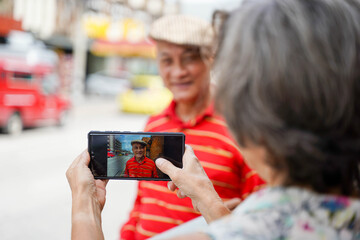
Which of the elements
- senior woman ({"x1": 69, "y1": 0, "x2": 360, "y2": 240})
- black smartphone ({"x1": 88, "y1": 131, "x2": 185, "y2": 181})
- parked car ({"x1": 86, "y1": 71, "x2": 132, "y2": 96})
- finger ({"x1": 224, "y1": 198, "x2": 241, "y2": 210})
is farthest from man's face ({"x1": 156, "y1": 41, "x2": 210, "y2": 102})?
parked car ({"x1": 86, "y1": 71, "x2": 132, "y2": 96})

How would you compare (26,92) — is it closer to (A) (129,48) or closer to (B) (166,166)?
(B) (166,166)

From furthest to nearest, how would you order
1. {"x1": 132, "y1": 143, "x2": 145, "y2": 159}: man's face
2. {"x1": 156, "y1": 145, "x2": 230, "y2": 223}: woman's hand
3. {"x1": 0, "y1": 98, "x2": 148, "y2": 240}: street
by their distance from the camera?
{"x1": 0, "y1": 98, "x2": 148, "y2": 240}: street → {"x1": 132, "y1": 143, "x2": 145, "y2": 159}: man's face → {"x1": 156, "y1": 145, "x2": 230, "y2": 223}: woman's hand

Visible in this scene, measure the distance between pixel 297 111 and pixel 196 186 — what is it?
0.55 metres

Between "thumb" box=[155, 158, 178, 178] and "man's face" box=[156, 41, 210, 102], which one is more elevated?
"man's face" box=[156, 41, 210, 102]

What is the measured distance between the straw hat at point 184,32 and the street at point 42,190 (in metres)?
2.94

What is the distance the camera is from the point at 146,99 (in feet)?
50.5

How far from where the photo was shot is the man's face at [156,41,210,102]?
1970 millimetres

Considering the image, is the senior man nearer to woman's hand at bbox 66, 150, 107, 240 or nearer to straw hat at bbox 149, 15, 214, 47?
straw hat at bbox 149, 15, 214, 47

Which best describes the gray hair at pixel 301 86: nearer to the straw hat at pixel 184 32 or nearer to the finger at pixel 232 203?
the finger at pixel 232 203

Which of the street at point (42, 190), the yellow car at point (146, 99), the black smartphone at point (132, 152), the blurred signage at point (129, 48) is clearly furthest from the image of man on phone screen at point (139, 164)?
the blurred signage at point (129, 48)

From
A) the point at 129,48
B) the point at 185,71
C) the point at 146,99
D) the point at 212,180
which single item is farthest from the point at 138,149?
the point at 129,48

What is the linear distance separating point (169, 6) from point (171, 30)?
3232cm

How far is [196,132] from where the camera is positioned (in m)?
1.79

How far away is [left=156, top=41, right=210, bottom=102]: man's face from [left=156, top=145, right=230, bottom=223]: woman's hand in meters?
0.74
